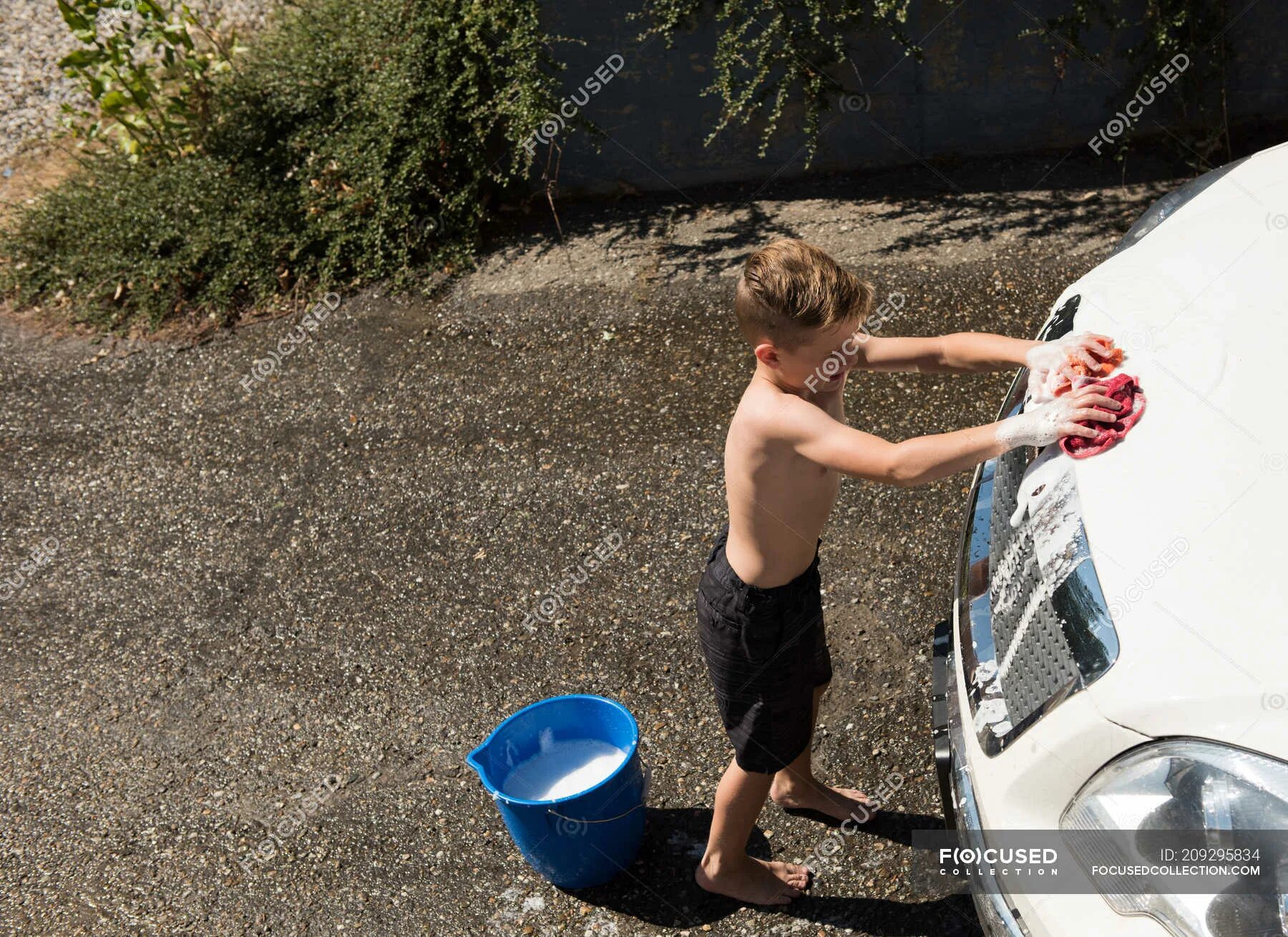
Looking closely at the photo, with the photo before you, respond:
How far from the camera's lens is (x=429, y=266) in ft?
21.1

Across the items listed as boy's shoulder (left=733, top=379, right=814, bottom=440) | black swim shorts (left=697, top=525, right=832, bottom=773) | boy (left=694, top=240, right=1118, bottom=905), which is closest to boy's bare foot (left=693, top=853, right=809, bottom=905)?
boy (left=694, top=240, right=1118, bottom=905)

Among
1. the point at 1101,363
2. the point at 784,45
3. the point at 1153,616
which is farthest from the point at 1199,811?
the point at 784,45

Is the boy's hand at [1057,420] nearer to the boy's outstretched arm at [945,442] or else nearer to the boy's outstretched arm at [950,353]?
the boy's outstretched arm at [945,442]

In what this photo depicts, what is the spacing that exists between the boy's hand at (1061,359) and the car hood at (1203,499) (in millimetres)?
67

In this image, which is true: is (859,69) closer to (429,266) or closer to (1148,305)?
(429,266)

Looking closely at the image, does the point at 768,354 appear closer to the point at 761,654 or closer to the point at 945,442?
the point at 945,442

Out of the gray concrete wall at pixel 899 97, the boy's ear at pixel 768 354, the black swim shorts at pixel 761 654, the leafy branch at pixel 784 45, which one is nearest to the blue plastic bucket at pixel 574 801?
the black swim shorts at pixel 761 654

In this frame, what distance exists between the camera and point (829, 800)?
3.17 metres

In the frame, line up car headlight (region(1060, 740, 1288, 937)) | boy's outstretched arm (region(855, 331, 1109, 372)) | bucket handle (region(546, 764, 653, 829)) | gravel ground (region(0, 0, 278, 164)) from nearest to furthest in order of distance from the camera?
car headlight (region(1060, 740, 1288, 937)) → boy's outstretched arm (region(855, 331, 1109, 372)) → bucket handle (region(546, 764, 653, 829)) → gravel ground (region(0, 0, 278, 164))

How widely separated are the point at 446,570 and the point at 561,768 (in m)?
1.41

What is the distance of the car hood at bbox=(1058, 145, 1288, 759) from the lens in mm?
1882

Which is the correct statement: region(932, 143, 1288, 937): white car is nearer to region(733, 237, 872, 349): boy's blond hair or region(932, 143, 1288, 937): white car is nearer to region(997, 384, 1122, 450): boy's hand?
region(997, 384, 1122, 450): boy's hand

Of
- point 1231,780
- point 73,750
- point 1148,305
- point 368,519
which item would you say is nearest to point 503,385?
point 368,519

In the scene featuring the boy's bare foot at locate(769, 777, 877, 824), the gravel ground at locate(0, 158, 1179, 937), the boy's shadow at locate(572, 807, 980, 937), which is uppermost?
the gravel ground at locate(0, 158, 1179, 937)
